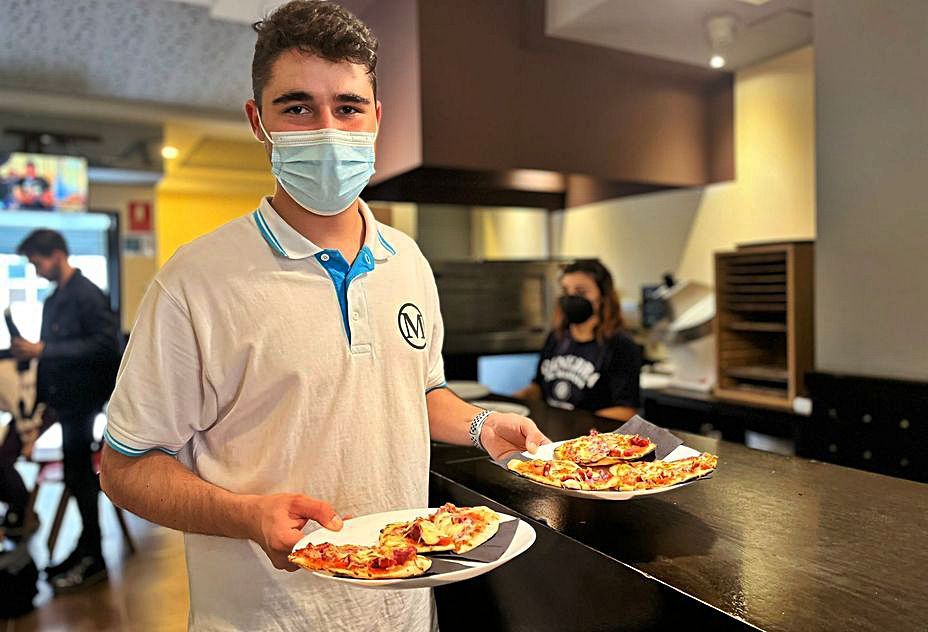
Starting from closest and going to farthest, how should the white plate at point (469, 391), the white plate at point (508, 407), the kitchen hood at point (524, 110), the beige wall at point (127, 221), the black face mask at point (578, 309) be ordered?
the white plate at point (508, 407), the white plate at point (469, 391), the black face mask at point (578, 309), the kitchen hood at point (524, 110), the beige wall at point (127, 221)

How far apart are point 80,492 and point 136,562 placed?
0.45m

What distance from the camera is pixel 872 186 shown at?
2.41 meters

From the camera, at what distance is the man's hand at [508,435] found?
1.25m

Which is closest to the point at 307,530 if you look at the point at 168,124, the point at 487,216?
the point at 487,216

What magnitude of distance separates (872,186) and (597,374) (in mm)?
1152

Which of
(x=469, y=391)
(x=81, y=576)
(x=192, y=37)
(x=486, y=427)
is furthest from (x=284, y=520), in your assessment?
(x=192, y=37)

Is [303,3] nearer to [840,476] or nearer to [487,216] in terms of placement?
[840,476]

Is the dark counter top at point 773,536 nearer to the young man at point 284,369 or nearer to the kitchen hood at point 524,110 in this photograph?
the young man at point 284,369

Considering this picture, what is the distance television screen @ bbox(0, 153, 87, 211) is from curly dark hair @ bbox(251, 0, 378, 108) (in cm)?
509

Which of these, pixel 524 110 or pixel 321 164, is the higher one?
pixel 524 110

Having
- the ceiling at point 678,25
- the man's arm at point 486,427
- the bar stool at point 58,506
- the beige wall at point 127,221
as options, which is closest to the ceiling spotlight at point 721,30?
the ceiling at point 678,25

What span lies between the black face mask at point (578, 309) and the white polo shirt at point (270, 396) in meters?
1.75

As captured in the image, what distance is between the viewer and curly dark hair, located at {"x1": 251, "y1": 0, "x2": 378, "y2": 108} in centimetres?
103

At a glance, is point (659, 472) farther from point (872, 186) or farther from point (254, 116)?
point (872, 186)
